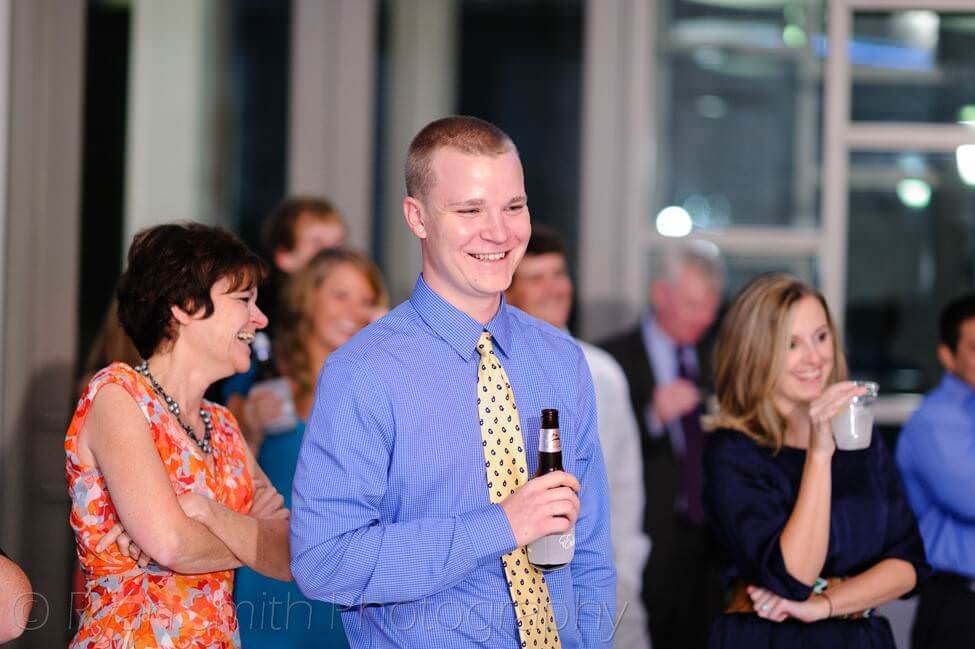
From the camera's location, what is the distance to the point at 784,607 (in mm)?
2576

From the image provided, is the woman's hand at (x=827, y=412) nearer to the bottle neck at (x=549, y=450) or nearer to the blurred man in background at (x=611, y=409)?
the bottle neck at (x=549, y=450)

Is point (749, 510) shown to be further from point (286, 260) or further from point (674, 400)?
point (286, 260)

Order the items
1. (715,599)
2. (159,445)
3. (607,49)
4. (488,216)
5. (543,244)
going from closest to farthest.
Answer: (488,216)
(159,445)
(543,244)
(715,599)
(607,49)

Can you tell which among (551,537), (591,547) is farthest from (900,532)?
(551,537)

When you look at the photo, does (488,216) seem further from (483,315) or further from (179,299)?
(179,299)

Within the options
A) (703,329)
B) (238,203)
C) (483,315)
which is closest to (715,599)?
(703,329)

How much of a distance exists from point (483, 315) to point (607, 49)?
10.0 feet

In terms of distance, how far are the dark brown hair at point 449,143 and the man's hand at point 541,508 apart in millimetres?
531

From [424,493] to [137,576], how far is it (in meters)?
0.61

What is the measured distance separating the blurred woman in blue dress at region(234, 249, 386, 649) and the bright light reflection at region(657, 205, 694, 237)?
69.7 inches

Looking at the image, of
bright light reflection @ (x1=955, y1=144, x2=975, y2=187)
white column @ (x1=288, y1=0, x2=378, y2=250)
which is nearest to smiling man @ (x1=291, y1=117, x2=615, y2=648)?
white column @ (x1=288, y1=0, x2=378, y2=250)

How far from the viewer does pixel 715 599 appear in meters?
4.59

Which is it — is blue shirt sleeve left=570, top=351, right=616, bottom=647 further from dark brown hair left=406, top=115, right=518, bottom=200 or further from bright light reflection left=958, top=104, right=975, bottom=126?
bright light reflection left=958, top=104, right=975, bottom=126

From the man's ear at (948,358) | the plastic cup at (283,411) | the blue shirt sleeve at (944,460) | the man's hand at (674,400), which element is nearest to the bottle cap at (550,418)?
the plastic cup at (283,411)
